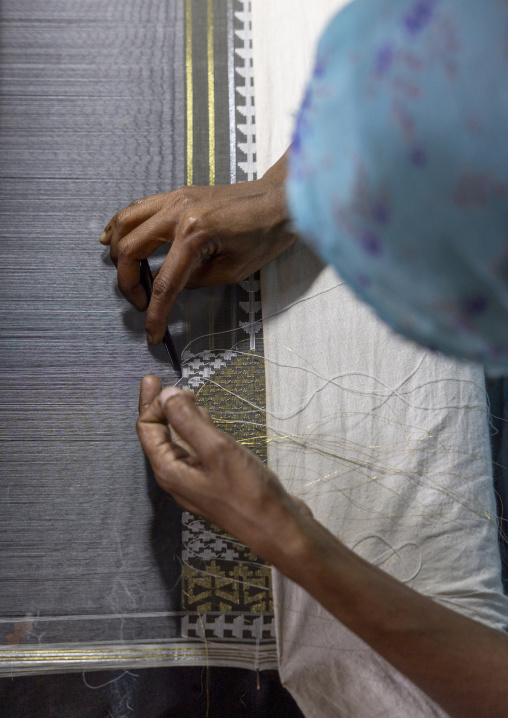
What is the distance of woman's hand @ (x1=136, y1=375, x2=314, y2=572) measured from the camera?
0.70 metres

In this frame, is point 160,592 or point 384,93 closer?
point 384,93

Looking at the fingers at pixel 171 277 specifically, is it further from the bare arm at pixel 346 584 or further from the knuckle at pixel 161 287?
the bare arm at pixel 346 584

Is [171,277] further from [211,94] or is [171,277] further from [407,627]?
[407,627]

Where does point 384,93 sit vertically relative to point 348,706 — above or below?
above

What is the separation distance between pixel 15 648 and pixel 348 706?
0.52m

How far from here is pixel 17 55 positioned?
3.96 feet

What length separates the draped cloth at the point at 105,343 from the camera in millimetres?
946

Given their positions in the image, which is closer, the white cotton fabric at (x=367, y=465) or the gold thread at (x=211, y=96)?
the white cotton fabric at (x=367, y=465)

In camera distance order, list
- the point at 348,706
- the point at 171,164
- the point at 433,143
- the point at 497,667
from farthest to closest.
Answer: the point at 171,164, the point at 348,706, the point at 497,667, the point at 433,143

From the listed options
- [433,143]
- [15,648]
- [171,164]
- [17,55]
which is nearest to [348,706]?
[15,648]

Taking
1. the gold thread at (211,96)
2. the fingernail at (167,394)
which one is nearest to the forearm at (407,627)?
the fingernail at (167,394)

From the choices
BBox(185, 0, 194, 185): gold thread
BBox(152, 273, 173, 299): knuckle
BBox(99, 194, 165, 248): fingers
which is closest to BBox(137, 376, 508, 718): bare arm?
BBox(152, 273, 173, 299): knuckle

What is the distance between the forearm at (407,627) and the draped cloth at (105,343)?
27 centimetres

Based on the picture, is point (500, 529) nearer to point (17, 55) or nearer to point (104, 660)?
point (104, 660)
